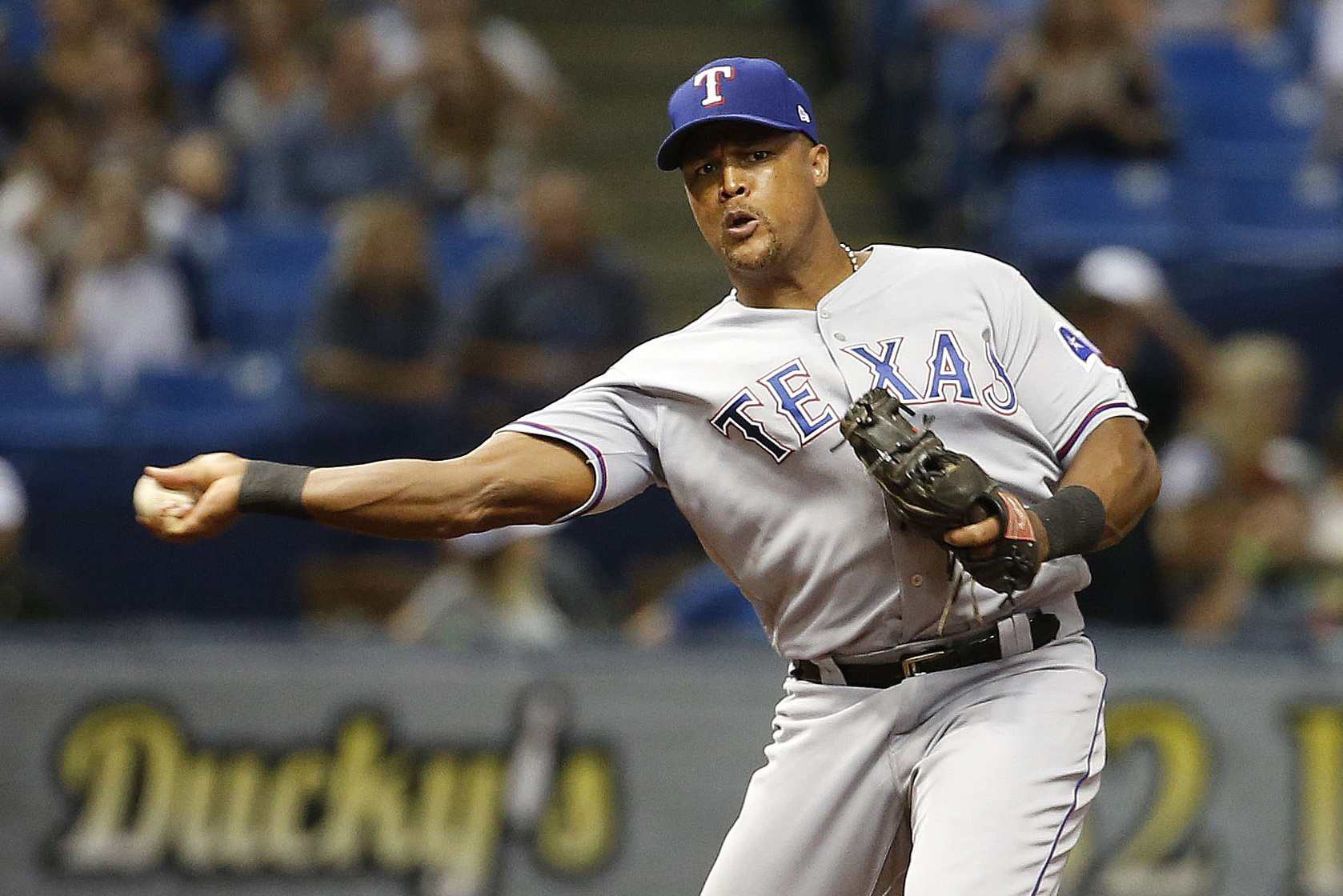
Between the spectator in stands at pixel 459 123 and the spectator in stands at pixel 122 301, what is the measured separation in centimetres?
146

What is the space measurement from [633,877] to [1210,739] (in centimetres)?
185

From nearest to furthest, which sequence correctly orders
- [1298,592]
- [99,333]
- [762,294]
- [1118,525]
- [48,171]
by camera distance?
[1118,525], [762,294], [1298,592], [99,333], [48,171]

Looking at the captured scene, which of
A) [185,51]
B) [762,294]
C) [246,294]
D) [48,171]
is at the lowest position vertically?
[762,294]

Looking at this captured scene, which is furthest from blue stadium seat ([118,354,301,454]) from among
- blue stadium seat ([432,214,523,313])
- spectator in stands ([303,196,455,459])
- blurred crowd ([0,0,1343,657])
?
blue stadium seat ([432,214,523,313])

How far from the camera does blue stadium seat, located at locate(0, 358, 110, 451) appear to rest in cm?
763

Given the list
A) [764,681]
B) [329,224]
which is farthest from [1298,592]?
[329,224]

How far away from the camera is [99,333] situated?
26.7 ft

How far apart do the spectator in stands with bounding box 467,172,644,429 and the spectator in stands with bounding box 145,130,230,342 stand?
149cm

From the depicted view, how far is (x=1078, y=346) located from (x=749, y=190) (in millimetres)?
694

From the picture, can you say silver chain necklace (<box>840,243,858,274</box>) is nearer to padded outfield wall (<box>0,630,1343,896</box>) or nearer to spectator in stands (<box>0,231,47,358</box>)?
padded outfield wall (<box>0,630,1343,896</box>)

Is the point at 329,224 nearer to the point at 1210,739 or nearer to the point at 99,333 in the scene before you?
the point at 99,333

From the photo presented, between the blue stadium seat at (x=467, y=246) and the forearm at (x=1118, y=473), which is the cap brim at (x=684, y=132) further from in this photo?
the blue stadium seat at (x=467, y=246)

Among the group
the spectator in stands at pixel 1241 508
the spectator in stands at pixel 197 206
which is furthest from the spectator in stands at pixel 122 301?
the spectator in stands at pixel 1241 508

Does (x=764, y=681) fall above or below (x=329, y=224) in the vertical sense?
below
